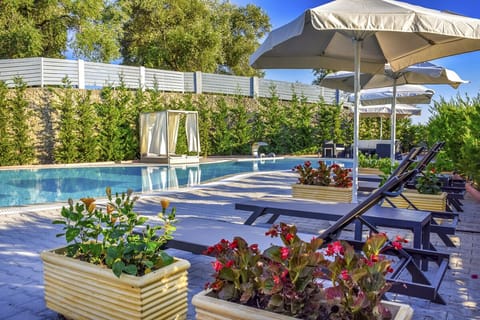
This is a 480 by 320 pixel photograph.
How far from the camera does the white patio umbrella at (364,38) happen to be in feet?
12.2

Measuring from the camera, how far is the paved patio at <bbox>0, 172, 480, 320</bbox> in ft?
9.20

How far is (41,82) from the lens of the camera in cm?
1597

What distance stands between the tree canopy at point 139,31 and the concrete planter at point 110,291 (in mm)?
19488

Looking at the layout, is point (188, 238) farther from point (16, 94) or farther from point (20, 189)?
point (16, 94)

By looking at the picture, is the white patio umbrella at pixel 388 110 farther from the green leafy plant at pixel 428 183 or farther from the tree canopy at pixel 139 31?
the green leafy plant at pixel 428 183

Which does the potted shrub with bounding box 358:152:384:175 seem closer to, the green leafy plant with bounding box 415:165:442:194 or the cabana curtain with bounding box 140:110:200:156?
the green leafy plant with bounding box 415:165:442:194

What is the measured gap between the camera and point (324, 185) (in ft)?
19.2

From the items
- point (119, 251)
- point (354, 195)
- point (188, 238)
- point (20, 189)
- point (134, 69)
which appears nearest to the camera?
point (119, 251)

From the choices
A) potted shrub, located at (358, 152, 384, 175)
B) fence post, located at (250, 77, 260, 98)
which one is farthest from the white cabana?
potted shrub, located at (358, 152, 384, 175)

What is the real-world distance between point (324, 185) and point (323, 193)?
0.19 meters

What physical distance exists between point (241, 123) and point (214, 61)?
20.4 feet

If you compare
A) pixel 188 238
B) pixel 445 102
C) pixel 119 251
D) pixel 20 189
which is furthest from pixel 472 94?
pixel 20 189

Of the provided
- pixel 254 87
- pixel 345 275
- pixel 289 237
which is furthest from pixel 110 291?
pixel 254 87

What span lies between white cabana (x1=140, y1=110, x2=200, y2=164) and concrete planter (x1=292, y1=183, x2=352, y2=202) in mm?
10906
